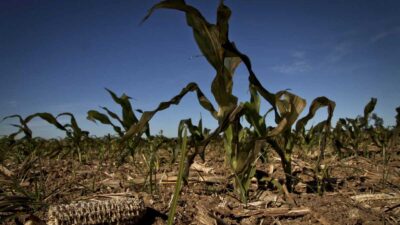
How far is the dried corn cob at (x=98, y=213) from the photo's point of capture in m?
1.24

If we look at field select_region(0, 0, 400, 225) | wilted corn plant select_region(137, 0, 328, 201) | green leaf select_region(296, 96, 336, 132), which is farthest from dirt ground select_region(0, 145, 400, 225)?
green leaf select_region(296, 96, 336, 132)

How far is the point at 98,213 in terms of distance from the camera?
130 cm

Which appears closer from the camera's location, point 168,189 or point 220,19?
point 220,19

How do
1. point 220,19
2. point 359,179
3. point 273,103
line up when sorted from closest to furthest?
point 220,19 < point 273,103 < point 359,179

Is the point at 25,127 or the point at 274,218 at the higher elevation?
the point at 25,127

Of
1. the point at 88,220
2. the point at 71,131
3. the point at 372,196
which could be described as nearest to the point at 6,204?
the point at 88,220

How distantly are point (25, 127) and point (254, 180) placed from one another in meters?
2.29

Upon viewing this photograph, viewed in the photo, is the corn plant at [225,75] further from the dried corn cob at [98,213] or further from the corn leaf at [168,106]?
the dried corn cob at [98,213]

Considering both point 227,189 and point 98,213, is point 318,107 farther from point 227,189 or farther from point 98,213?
point 98,213

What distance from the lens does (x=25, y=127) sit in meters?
3.10

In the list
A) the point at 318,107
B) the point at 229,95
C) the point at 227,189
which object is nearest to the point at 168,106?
the point at 229,95

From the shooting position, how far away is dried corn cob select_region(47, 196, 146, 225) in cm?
124

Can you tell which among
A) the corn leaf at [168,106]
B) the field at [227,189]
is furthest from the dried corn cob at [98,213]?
the corn leaf at [168,106]

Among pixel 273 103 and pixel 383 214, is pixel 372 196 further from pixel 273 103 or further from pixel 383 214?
pixel 273 103
